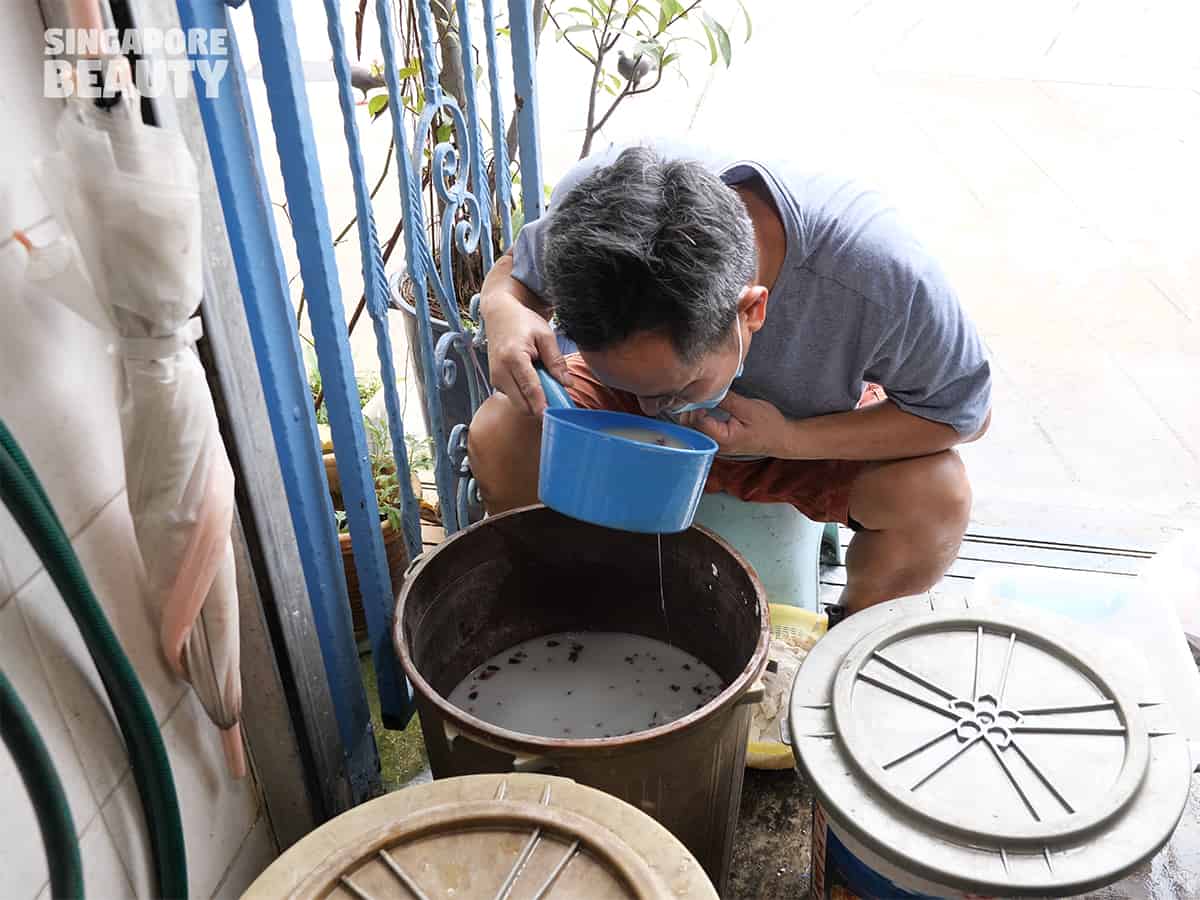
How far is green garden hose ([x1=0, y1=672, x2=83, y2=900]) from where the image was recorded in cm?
78

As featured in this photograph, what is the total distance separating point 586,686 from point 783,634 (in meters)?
0.38

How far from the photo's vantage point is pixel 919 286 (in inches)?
55.4

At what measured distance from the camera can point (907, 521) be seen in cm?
161

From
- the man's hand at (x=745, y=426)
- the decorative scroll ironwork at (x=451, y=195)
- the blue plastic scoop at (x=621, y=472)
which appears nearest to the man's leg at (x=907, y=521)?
the man's hand at (x=745, y=426)

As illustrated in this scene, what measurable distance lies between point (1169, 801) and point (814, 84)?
14.0 feet

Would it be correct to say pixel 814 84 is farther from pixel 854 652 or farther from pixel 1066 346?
pixel 854 652

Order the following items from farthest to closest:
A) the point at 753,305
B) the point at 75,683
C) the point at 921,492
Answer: the point at 921,492 → the point at 753,305 → the point at 75,683

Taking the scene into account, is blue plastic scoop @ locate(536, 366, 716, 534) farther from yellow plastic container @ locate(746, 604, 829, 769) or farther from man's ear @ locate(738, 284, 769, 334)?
yellow plastic container @ locate(746, 604, 829, 769)

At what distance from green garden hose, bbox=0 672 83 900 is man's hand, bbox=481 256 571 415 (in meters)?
0.75

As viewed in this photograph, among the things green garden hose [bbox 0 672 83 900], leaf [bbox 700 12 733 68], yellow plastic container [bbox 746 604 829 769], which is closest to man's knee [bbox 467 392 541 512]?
yellow plastic container [bbox 746 604 829 769]

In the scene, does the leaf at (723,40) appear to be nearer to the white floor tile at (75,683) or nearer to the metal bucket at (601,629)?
the metal bucket at (601,629)

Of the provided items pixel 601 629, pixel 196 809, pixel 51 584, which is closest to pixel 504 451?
pixel 601 629

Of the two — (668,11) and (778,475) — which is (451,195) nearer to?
(778,475)

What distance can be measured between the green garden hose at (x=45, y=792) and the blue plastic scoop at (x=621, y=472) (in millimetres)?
650
